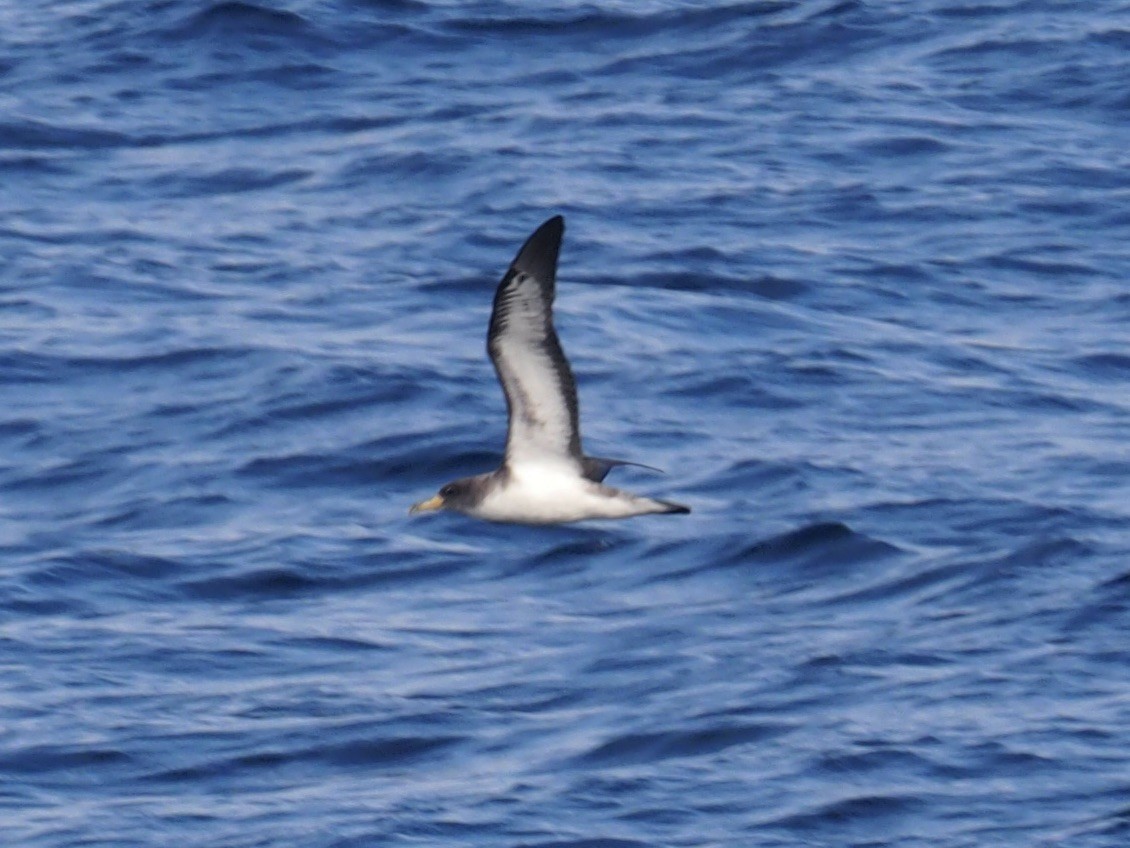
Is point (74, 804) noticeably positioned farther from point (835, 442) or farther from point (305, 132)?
point (305, 132)

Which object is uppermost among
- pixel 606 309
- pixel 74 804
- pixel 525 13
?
pixel 525 13

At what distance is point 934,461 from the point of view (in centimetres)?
1608

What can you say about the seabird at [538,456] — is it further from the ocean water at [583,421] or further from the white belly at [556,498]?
the ocean water at [583,421]

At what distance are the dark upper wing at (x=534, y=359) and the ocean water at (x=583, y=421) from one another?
1354mm

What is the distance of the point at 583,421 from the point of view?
16.8m

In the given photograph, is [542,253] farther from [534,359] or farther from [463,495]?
[463,495]

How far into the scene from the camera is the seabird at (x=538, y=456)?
12.5 meters

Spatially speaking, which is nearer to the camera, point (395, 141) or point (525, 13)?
point (395, 141)

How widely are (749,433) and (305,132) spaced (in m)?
6.87

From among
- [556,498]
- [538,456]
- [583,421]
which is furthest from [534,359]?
[583,421]

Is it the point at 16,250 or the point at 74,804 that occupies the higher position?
the point at 16,250

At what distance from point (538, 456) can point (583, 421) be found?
3638 mm

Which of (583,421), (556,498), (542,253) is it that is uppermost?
(542,253)

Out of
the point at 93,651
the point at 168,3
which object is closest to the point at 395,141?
the point at 168,3
